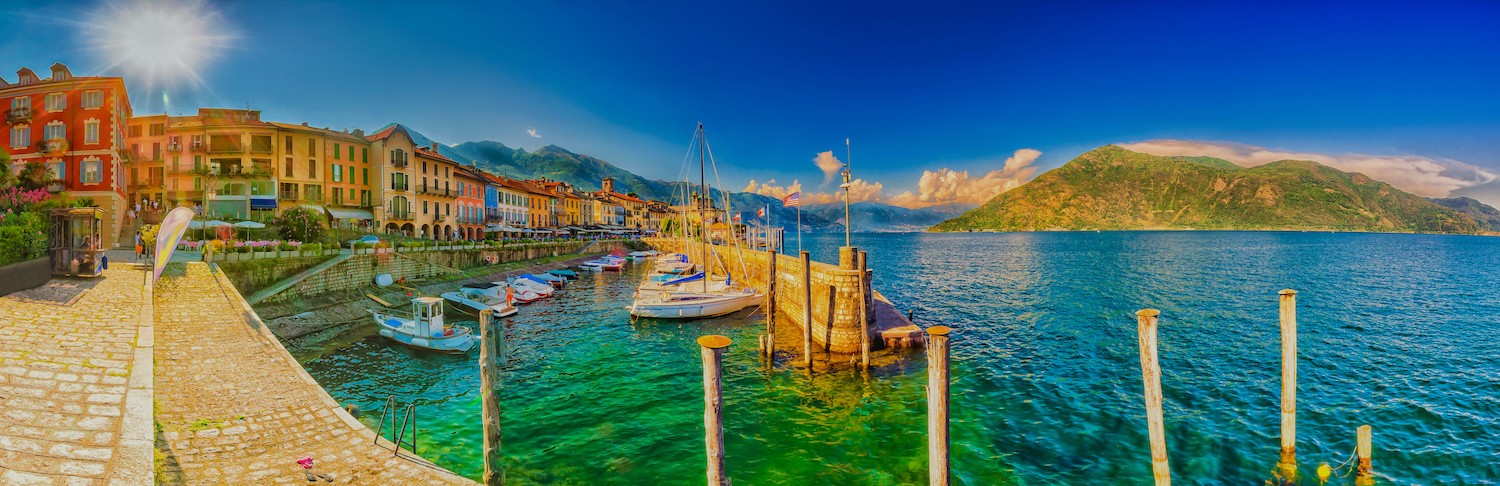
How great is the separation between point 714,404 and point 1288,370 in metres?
11.4

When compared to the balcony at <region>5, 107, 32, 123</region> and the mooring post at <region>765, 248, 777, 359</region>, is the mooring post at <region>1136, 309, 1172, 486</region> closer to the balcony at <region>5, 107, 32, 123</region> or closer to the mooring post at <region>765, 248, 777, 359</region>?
the mooring post at <region>765, 248, 777, 359</region>

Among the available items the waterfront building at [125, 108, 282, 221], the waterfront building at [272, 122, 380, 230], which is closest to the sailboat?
the waterfront building at [272, 122, 380, 230]

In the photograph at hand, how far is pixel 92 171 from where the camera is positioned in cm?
3219

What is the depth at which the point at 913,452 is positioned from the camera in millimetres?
11836

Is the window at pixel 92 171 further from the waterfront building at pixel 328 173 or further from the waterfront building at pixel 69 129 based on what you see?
the waterfront building at pixel 328 173

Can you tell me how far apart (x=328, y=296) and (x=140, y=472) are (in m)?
25.4

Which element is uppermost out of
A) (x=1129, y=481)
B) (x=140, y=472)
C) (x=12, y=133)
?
(x=12, y=133)

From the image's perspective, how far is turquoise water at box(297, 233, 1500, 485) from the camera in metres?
11.3

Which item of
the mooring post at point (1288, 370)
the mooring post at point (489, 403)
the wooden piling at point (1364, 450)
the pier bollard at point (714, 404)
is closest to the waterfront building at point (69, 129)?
the mooring post at point (489, 403)

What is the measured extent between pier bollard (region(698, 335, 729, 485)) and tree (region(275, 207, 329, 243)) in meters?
41.9

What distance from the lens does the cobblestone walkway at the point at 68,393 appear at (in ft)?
20.3

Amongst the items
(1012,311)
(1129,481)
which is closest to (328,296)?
(1129,481)

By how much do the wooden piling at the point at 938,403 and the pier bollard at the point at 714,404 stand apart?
3017mm

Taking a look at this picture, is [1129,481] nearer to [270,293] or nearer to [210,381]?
[210,381]
